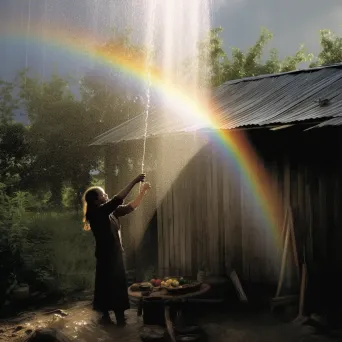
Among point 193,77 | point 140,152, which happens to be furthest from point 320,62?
point 140,152

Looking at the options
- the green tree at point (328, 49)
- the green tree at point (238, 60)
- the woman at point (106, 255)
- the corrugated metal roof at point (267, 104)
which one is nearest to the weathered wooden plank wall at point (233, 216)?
the corrugated metal roof at point (267, 104)

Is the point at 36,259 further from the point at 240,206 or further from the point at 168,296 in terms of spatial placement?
the point at 168,296

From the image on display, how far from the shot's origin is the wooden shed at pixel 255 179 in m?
7.59

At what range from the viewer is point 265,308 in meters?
8.29

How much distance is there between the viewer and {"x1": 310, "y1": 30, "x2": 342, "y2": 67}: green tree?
33.7 meters

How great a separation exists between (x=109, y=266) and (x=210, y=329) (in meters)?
1.78

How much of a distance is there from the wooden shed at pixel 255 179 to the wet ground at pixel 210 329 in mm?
1046

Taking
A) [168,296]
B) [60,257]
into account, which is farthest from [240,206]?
[60,257]

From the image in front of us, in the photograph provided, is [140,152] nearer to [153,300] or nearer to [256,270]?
[256,270]

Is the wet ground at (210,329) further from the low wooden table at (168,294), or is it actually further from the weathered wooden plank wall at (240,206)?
the weathered wooden plank wall at (240,206)

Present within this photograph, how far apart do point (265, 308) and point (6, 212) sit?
6.53 meters

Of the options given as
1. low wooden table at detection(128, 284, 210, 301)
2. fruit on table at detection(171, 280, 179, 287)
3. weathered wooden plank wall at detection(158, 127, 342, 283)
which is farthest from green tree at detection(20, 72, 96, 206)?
fruit on table at detection(171, 280, 179, 287)

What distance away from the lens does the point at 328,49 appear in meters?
34.5

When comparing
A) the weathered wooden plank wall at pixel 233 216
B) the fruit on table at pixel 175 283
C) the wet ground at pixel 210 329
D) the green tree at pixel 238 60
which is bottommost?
the wet ground at pixel 210 329
